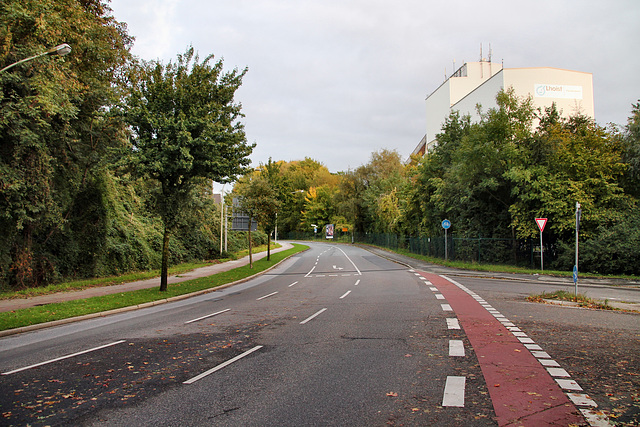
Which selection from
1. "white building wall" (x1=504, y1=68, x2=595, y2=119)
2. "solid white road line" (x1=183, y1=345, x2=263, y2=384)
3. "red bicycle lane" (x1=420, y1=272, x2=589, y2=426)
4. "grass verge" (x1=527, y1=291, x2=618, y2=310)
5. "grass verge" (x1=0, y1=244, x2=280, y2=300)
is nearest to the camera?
"red bicycle lane" (x1=420, y1=272, x2=589, y2=426)

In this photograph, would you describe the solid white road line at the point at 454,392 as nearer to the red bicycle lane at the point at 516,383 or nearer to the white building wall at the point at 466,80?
the red bicycle lane at the point at 516,383

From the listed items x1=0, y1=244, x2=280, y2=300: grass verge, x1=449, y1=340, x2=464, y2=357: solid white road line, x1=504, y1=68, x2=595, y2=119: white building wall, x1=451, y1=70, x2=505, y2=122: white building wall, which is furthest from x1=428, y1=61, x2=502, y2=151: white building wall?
x1=449, y1=340, x2=464, y2=357: solid white road line

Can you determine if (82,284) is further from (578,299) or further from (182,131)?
(578,299)

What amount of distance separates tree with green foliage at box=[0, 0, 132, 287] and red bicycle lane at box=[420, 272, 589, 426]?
14.6 meters

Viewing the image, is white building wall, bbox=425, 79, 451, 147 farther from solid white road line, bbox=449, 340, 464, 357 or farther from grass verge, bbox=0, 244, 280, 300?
solid white road line, bbox=449, 340, 464, 357

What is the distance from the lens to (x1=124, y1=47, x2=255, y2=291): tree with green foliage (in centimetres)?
1586

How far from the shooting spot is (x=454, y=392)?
5113 mm

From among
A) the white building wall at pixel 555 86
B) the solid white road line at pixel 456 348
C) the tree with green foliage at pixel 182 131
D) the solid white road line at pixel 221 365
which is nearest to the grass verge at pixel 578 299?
the solid white road line at pixel 456 348

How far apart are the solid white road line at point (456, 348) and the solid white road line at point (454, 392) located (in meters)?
1.30

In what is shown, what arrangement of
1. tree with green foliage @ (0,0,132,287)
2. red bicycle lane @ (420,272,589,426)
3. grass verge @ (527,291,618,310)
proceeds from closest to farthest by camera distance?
red bicycle lane @ (420,272,589,426), grass verge @ (527,291,618,310), tree with green foliage @ (0,0,132,287)

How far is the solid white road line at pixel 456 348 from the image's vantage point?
22.7 ft

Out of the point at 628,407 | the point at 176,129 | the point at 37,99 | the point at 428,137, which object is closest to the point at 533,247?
the point at 176,129

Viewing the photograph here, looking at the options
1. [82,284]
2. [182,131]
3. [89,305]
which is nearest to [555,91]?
[182,131]

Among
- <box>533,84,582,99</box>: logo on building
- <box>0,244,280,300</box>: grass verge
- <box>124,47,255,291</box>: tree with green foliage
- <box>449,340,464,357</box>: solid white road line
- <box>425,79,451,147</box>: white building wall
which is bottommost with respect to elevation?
<box>0,244,280,300</box>: grass verge
